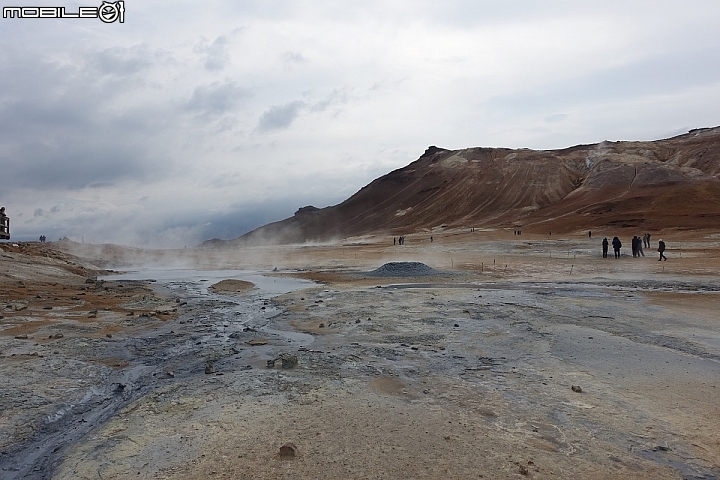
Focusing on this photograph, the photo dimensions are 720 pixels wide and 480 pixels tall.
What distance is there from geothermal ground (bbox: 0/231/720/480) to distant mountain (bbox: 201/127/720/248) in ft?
179

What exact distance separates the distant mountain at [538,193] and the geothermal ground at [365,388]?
54619 millimetres

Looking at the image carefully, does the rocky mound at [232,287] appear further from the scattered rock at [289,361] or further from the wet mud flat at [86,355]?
the scattered rock at [289,361]

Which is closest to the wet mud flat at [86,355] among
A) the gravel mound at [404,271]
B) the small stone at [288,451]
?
the small stone at [288,451]

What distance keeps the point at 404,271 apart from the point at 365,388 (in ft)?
60.8

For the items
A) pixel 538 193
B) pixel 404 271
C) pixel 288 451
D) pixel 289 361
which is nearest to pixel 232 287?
pixel 404 271

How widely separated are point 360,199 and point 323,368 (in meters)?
120

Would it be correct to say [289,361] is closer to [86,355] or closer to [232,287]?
[86,355]

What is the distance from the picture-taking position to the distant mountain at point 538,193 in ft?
229

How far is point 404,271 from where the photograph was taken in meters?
25.8

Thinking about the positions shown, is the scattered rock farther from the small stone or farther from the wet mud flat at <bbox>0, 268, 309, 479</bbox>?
the small stone

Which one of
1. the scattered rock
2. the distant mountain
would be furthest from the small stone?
the distant mountain

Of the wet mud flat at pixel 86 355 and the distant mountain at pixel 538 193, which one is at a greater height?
the distant mountain at pixel 538 193

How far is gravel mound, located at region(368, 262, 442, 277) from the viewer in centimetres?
2539

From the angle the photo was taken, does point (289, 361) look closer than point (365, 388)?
No
